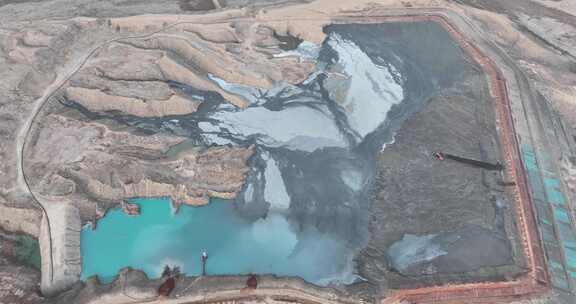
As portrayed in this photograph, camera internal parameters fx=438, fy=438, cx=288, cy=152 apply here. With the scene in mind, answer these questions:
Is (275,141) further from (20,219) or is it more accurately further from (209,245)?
(20,219)

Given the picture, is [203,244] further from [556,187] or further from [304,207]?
[556,187]

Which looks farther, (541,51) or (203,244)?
(541,51)

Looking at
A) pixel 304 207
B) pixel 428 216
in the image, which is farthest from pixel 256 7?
pixel 428 216

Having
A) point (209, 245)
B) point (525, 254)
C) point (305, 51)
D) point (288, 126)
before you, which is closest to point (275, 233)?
point (209, 245)

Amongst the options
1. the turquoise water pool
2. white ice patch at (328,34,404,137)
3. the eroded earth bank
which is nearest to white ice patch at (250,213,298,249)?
the turquoise water pool

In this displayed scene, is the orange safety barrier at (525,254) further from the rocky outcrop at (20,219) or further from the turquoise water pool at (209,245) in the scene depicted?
the rocky outcrop at (20,219)

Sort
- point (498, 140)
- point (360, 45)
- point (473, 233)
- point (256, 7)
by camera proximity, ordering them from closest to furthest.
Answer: point (473, 233) → point (498, 140) → point (360, 45) → point (256, 7)
